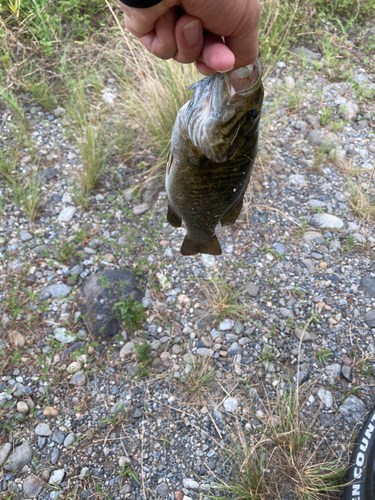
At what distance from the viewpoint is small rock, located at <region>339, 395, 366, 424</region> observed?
8.67ft

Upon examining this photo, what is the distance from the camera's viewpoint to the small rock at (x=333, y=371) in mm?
2820

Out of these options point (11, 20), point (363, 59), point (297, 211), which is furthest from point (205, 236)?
point (363, 59)

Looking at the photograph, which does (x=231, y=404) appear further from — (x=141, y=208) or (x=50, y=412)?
(x=141, y=208)

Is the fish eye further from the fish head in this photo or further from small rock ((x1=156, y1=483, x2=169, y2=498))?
small rock ((x1=156, y1=483, x2=169, y2=498))

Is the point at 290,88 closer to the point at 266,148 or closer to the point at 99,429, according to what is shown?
the point at 266,148

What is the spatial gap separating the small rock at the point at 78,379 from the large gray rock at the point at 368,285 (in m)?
2.36

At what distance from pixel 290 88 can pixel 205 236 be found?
3.30 metres

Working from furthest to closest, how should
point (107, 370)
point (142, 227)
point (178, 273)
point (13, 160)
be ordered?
1. point (13, 160)
2. point (142, 227)
3. point (178, 273)
4. point (107, 370)

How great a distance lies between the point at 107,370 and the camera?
2.95m

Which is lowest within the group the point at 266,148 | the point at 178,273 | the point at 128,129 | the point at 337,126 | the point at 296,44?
the point at 178,273

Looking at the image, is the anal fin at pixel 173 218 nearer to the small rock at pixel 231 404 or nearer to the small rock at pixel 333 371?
the small rock at pixel 231 404

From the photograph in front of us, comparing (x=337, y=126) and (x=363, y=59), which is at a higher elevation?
(x=363, y=59)

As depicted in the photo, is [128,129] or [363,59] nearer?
[128,129]

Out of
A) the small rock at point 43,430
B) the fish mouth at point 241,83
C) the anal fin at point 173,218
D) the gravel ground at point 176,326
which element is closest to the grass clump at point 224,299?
the gravel ground at point 176,326
